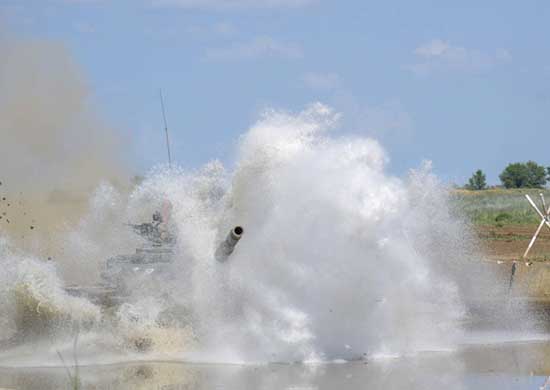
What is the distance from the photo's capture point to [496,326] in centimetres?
2712

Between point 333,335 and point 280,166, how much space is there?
335 centimetres

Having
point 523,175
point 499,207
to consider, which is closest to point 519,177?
point 523,175

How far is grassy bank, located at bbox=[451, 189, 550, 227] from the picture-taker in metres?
63.8

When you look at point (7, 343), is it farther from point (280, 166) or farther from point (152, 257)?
point (280, 166)

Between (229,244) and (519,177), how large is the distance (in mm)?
77992

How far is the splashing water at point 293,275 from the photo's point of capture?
2230 centimetres

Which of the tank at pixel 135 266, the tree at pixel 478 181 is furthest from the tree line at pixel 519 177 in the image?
the tank at pixel 135 266

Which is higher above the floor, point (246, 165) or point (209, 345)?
point (246, 165)

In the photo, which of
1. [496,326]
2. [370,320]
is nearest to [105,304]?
[370,320]

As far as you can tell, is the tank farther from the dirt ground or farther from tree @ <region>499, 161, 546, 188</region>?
tree @ <region>499, 161, 546, 188</region>

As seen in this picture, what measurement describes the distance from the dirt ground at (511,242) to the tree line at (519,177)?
36.5m

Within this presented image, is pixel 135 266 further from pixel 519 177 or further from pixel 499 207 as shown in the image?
pixel 519 177

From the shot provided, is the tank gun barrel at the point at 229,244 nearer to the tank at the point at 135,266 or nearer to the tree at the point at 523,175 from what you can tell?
the tank at the point at 135,266

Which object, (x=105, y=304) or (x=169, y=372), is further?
(x=105, y=304)
